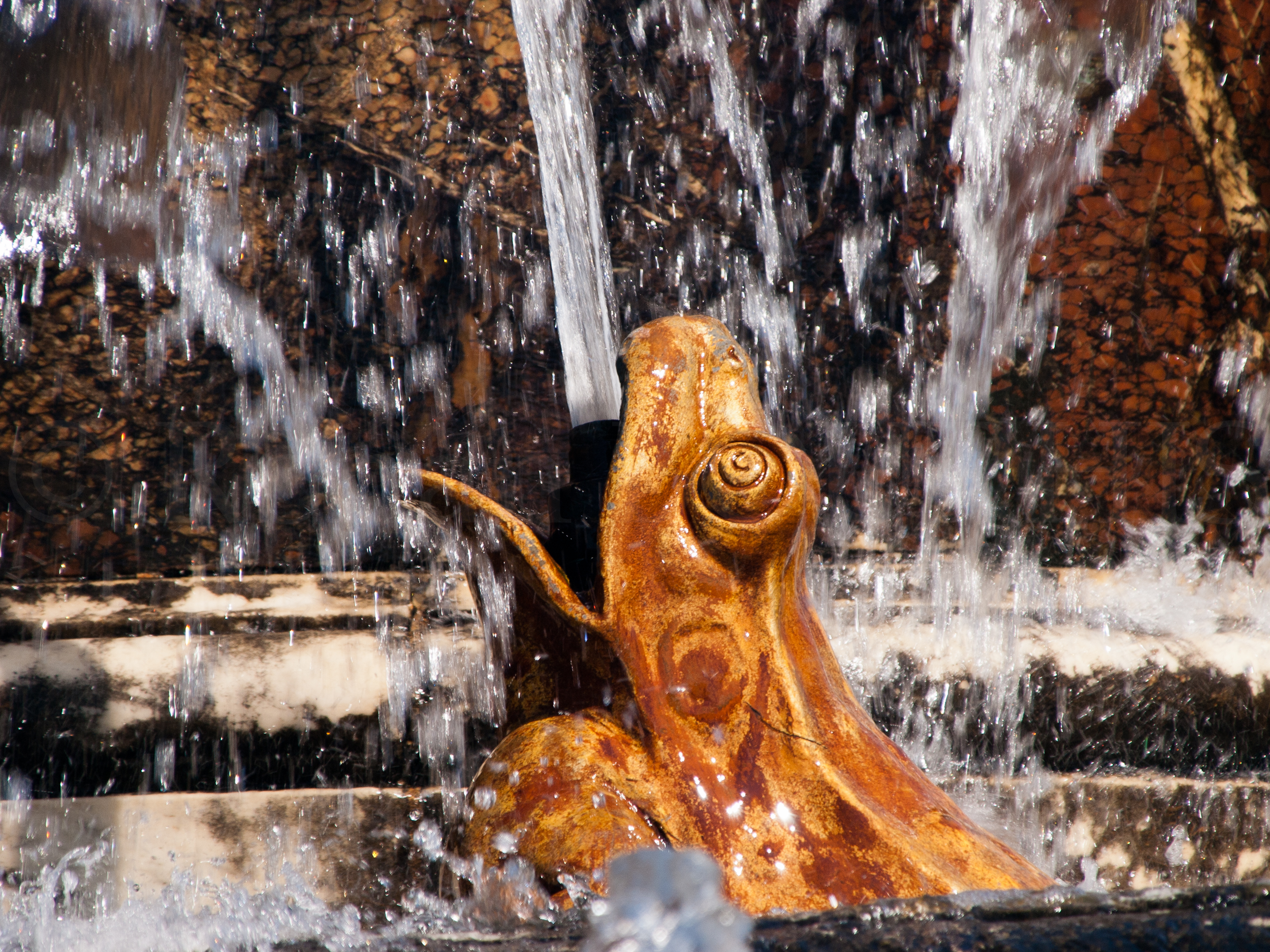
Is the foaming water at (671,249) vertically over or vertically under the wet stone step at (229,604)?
over

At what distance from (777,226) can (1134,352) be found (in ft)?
2.08

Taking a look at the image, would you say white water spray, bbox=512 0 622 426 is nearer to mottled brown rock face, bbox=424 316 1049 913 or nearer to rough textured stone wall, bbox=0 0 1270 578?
rough textured stone wall, bbox=0 0 1270 578

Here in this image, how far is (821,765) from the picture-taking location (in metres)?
0.78

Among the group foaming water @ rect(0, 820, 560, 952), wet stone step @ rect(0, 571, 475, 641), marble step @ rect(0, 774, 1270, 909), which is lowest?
marble step @ rect(0, 774, 1270, 909)

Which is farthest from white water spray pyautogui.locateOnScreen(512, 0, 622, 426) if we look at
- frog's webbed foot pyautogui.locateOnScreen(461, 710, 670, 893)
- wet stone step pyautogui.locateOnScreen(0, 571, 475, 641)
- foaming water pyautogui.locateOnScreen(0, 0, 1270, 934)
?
frog's webbed foot pyautogui.locateOnScreen(461, 710, 670, 893)

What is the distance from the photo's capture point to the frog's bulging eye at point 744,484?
802 mm

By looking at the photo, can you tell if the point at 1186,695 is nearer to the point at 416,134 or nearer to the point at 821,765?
the point at 821,765

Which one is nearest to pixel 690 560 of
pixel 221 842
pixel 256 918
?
pixel 256 918

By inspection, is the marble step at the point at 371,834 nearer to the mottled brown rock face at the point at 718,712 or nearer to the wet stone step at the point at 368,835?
the wet stone step at the point at 368,835

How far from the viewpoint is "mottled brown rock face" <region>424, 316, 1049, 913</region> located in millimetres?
733

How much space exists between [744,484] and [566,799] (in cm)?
30

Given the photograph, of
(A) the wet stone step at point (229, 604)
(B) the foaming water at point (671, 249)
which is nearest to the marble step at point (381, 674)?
(A) the wet stone step at point (229, 604)

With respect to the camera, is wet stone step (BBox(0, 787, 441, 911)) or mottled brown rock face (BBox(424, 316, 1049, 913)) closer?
mottled brown rock face (BBox(424, 316, 1049, 913))

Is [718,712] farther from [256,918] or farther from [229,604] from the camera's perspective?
[229,604]
